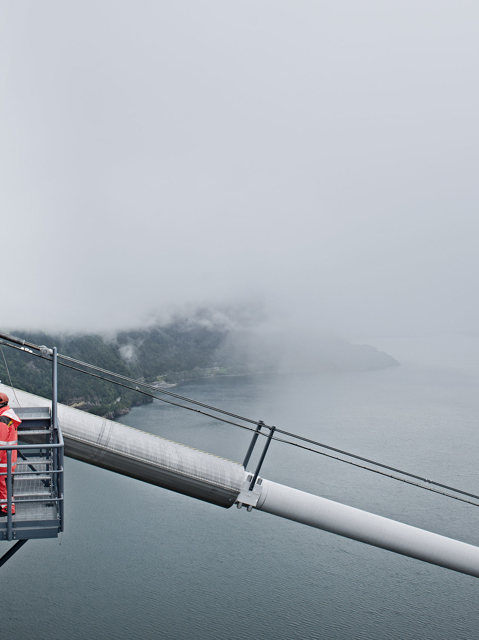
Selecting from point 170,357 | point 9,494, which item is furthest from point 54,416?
point 170,357

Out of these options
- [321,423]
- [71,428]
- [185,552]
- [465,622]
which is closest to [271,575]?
[185,552]

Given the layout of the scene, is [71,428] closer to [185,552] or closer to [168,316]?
[185,552]

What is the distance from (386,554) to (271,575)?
30.1ft

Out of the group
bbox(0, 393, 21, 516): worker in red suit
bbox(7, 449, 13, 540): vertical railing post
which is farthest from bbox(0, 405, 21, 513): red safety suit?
bbox(7, 449, 13, 540): vertical railing post

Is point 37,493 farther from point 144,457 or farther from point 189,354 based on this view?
point 189,354

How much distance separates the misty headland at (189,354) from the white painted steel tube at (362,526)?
6413cm

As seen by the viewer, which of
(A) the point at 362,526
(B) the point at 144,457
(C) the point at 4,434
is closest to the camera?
(C) the point at 4,434

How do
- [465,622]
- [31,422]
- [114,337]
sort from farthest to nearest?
[114,337], [465,622], [31,422]

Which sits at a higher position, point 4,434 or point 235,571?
point 4,434

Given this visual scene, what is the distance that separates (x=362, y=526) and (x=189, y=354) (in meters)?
113

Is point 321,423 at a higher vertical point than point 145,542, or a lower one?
higher

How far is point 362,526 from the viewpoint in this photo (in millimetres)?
8781

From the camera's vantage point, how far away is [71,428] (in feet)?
23.8

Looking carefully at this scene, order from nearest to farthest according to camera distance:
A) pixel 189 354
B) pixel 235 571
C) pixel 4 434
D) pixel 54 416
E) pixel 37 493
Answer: pixel 4 434, pixel 37 493, pixel 54 416, pixel 235 571, pixel 189 354
